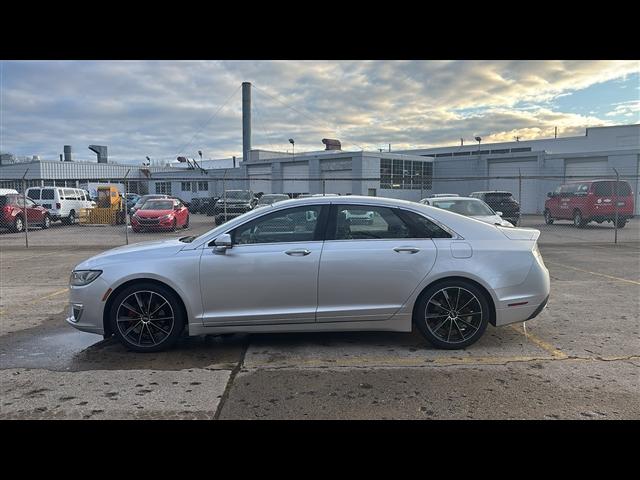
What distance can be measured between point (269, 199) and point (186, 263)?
52.4 ft

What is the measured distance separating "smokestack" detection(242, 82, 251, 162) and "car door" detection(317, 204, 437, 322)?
53.3 m

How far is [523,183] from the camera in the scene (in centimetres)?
3453

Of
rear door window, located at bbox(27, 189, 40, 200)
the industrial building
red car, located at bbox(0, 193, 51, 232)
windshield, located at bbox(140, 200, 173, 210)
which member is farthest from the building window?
windshield, located at bbox(140, 200, 173, 210)

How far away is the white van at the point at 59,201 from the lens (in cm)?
2397

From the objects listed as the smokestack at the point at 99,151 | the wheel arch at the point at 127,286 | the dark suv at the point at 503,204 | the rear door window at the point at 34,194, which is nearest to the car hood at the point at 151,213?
the rear door window at the point at 34,194

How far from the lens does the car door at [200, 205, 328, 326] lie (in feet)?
15.5

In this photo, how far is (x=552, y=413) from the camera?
3523 millimetres

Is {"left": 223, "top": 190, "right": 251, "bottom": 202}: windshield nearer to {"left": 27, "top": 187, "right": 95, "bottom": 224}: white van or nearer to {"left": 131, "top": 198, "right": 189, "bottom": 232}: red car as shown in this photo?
{"left": 131, "top": 198, "right": 189, "bottom": 232}: red car

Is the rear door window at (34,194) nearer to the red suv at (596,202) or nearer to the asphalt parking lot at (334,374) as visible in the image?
the asphalt parking lot at (334,374)

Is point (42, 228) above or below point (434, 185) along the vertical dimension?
below

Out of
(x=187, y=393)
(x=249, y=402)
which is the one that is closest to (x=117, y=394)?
(x=187, y=393)

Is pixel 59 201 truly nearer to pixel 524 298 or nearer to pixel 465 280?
pixel 465 280

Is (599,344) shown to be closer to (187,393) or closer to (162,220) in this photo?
(187,393)

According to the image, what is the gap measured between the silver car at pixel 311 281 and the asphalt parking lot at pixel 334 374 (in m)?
0.31
